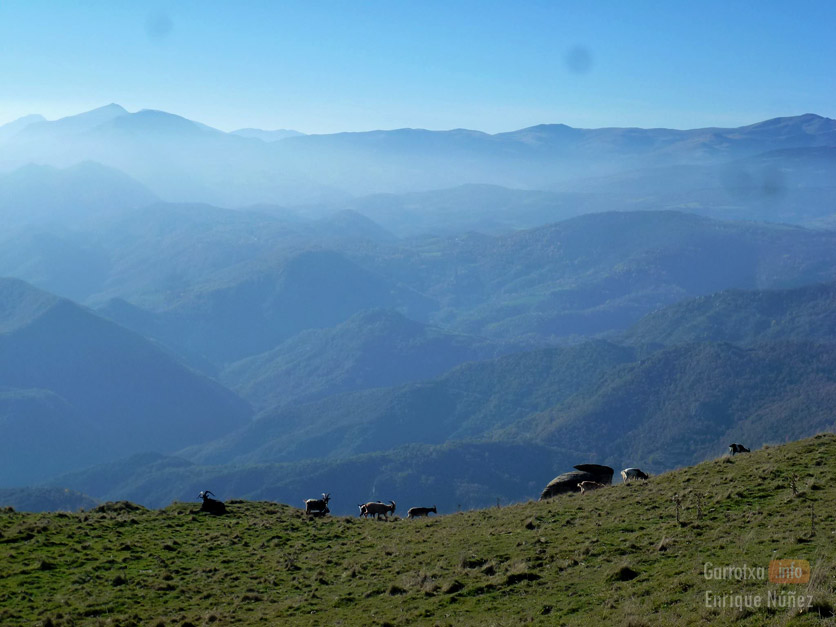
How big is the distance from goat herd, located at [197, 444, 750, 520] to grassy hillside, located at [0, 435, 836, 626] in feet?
5.67

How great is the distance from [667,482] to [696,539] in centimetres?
755

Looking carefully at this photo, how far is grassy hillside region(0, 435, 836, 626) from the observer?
14.8m

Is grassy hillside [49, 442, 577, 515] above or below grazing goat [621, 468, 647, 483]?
below

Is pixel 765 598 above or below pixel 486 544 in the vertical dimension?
above

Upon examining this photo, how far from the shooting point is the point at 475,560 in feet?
63.4

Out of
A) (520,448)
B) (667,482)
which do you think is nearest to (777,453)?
(667,482)

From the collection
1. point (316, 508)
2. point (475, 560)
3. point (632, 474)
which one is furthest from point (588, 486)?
point (316, 508)

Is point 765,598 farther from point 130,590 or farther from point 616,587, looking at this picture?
point 130,590

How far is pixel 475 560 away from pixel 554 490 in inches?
465

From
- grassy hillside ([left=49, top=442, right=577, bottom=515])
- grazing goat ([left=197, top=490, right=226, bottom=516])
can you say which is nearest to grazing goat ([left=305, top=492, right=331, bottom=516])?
grazing goat ([left=197, top=490, right=226, bottom=516])

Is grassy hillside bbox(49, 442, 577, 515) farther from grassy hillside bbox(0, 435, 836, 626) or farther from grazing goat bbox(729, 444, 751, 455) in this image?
grassy hillside bbox(0, 435, 836, 626)

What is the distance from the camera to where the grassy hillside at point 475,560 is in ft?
48.6

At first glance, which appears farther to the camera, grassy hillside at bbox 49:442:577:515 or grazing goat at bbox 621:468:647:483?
grassy hillside at bbox 49:442:577:515

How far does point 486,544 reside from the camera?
21062 mm
